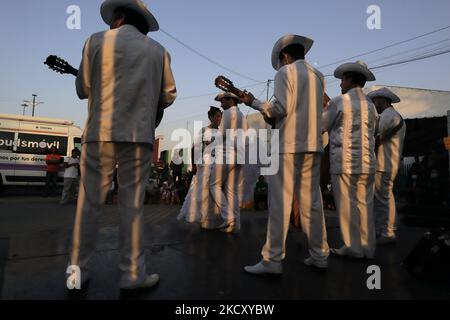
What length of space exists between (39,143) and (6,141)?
1.06 m

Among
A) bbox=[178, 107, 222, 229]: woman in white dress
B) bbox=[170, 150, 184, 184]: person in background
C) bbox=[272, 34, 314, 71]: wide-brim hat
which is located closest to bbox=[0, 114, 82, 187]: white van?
bbox=[170, 150, 184, 184]: person in background

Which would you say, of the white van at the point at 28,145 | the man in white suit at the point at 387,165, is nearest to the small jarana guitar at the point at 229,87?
the man in white suit at the point at 387,165

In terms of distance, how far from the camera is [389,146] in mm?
4031

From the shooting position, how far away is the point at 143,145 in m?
2.11

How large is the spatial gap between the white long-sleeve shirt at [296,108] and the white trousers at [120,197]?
3.58 ft

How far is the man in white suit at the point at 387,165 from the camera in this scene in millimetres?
3932

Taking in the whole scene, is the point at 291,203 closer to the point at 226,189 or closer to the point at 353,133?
the point at 353,133

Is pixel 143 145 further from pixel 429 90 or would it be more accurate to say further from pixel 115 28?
pixel 429 90

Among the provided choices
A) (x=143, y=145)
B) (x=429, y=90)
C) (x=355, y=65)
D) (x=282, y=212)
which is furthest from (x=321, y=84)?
(x=429, y=90)

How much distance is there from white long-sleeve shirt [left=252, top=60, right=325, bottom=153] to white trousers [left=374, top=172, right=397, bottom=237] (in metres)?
1.91

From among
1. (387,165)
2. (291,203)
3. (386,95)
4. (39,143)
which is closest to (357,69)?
(386,95)

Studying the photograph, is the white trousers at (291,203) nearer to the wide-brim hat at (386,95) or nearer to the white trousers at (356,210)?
the white trousers at (356,210)

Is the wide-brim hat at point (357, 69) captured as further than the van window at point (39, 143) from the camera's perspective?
No

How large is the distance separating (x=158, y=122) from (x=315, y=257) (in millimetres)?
1702
